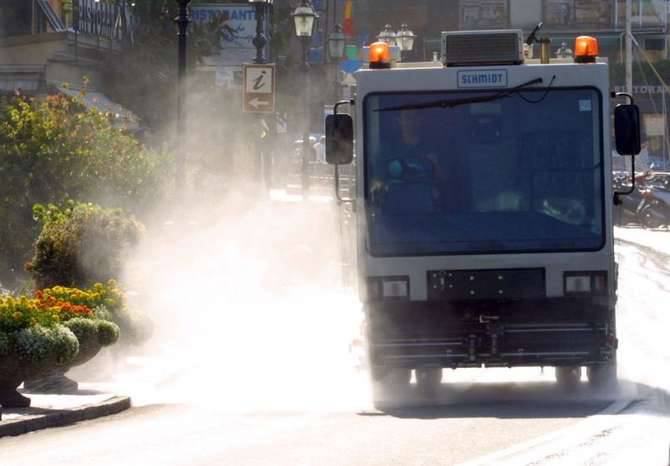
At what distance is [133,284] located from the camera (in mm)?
20547

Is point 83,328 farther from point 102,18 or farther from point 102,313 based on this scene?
point 102,18

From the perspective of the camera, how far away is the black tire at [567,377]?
15867 millimetres

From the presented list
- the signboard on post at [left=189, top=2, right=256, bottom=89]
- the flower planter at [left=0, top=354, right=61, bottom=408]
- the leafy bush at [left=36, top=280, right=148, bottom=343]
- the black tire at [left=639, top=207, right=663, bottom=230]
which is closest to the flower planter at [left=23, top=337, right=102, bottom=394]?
the leafy bush at [left=36, top=280, right=148, bottom=343]

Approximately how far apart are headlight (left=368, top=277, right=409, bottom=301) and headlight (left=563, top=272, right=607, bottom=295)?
1.41m

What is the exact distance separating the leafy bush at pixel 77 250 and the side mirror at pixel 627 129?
752 cm

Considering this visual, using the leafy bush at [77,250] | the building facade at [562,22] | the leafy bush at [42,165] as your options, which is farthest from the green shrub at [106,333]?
the building facade at [562,22]

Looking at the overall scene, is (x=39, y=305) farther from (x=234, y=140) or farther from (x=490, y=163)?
(x=234, y=140)

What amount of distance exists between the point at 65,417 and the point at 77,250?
5.65m

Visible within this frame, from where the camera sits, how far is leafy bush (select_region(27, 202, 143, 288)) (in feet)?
64.1

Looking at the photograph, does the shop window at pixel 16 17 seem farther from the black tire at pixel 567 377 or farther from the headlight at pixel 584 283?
the headlight at pixel 584 283

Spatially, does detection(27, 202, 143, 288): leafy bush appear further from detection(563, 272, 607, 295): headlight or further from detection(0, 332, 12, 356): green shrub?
detection(563, 272, 607, 295): headlight

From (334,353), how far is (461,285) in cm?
596

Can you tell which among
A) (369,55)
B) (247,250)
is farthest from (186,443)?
(247,250)

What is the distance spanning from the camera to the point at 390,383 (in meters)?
16.1
